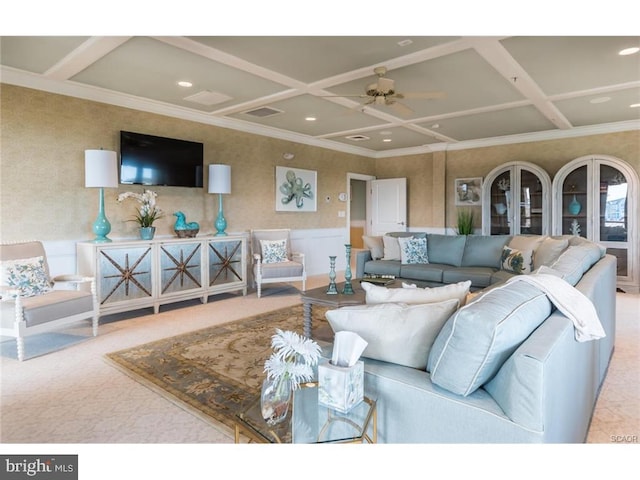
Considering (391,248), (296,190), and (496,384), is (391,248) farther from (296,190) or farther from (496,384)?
(496,384)

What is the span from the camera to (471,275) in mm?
4480

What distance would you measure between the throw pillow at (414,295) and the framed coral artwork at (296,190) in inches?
189

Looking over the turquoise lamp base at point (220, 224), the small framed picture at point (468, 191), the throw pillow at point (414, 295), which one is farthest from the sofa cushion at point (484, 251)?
the throw pillow at point (414, 295)

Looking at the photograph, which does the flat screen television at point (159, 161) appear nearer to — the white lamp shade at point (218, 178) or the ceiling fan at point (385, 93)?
the white lamp shade at point (218, 178)

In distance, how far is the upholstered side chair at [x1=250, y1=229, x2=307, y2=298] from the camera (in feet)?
17.5

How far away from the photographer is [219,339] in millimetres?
3523

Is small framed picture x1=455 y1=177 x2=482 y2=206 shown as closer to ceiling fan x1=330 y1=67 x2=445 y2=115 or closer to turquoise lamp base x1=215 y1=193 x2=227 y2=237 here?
ceiling fan x1=330 y1=67 x2=445 y2=115

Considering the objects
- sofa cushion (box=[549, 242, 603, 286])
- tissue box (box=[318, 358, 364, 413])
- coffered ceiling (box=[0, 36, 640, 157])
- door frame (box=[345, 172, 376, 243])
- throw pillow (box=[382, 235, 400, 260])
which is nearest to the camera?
tissue box (box=[318, 358, 364, 413])

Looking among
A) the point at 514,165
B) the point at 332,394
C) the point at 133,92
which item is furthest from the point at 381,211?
the point at 332,394

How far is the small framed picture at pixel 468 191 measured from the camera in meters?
7.04

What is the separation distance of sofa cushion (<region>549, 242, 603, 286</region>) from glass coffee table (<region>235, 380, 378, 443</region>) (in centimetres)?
131

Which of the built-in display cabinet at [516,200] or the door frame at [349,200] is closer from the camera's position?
the built-in display cabinet at [516,200]

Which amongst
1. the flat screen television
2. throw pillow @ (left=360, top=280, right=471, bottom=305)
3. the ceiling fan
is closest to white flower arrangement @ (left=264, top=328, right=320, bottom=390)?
throw pillow @ (left=360, top=280, right=471, bottom=305)
